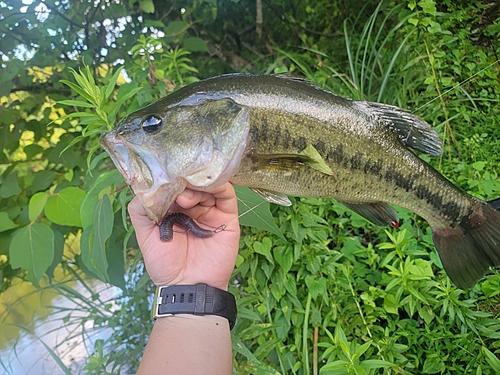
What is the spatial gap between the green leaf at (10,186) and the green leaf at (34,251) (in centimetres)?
51

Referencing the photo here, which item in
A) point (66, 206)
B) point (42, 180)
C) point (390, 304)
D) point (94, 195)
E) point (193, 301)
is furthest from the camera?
point (42, 180)

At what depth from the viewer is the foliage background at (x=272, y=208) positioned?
1.58 metres


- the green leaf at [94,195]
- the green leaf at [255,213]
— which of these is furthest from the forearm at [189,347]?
Answer: the green leaf at [94,195]

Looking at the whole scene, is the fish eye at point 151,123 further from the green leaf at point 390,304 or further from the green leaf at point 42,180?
the green leaf at point 390,304

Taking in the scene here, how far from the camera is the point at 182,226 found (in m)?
1.24

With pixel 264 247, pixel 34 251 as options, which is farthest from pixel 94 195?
pixel 264 247

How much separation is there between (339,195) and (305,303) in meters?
0.75

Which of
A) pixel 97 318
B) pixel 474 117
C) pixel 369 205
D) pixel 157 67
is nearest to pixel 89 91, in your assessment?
pixel 157 67

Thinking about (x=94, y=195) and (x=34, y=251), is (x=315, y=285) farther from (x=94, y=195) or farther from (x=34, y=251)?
(x=34, y=251)

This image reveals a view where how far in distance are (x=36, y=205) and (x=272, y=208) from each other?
40.6 inches

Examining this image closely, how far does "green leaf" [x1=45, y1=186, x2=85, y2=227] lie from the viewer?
1.59 m

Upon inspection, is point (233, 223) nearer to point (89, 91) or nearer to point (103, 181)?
point (103, 181)

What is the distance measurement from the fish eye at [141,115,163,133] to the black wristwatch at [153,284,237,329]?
50 centimetres

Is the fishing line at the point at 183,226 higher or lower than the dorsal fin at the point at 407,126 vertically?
lower
